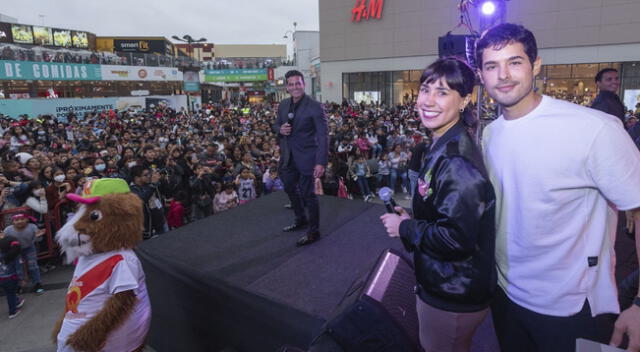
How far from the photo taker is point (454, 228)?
134 centimetres

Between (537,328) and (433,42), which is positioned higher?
(433,42)

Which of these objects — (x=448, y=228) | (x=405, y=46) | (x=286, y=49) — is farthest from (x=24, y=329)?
(x=286, y=49)

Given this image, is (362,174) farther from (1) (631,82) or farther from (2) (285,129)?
(1) (631,82)

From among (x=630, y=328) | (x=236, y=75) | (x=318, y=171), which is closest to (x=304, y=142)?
(x=318, y=171)

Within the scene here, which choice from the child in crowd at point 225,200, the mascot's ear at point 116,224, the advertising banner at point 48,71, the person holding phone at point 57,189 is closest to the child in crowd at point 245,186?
the child in crowd at point 225,200

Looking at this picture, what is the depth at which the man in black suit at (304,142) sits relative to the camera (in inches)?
149

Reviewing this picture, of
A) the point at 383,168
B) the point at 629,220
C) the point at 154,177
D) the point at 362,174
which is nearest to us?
the point at 629,220

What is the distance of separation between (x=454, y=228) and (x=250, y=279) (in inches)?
80.0

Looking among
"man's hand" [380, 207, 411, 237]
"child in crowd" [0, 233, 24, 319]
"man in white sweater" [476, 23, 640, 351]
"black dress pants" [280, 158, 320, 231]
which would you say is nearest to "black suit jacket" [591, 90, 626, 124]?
"black dress pants" [280, 158, 320, 231]

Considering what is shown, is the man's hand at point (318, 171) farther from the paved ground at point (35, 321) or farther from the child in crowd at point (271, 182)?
the child in crowd at point (271, 182)

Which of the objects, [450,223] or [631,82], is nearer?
[450,223]

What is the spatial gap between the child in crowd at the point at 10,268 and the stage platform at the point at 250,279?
1.89m

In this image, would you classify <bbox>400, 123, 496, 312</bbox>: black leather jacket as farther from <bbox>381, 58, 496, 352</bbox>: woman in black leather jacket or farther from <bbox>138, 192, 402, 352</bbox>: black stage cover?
<bbox>138, 192, 402, 352</bbox>: black stage cover

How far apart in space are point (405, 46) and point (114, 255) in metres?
26.4
